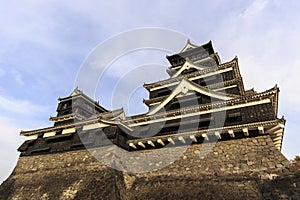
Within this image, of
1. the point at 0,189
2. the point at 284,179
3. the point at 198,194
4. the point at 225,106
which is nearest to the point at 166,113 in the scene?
the point at 225,106

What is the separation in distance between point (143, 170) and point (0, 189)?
12.5 meters

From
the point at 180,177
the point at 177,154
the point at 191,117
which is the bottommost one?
the point at 180,177

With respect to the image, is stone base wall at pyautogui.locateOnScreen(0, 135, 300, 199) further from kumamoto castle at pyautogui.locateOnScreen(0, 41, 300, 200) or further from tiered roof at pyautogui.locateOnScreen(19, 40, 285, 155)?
tiered roof at pyautogui.locateOnScreen(19, 40, 285, 155)

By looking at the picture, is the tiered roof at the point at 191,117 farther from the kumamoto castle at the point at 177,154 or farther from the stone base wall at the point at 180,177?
the stone base wall at the point at 180,177

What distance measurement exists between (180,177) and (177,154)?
160 centimetres

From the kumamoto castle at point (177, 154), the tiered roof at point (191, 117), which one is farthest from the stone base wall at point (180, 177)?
the tiered roof at point (191, 117)

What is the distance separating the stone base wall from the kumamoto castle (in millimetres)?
45

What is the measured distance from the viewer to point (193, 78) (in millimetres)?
20297

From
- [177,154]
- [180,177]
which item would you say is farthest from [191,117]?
[180,177]

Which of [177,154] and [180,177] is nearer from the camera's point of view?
[180,177]

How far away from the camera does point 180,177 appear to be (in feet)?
40.0

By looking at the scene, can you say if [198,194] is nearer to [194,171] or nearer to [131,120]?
[194,171]

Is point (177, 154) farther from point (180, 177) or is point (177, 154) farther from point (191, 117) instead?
point (191, 117)

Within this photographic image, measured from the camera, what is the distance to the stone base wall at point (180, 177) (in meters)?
9.98
